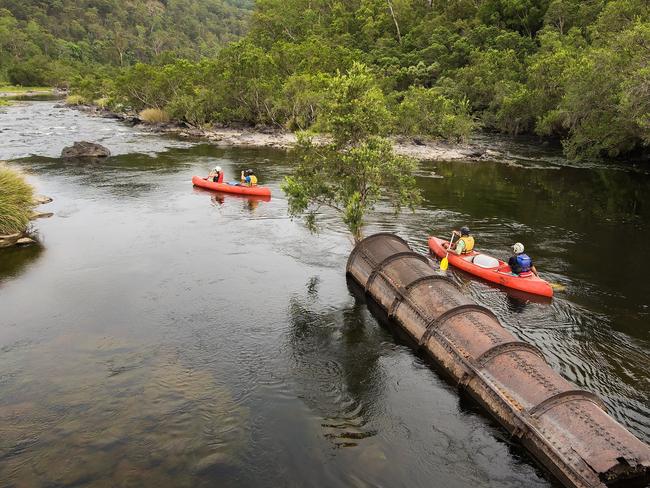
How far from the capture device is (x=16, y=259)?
73.8 ft

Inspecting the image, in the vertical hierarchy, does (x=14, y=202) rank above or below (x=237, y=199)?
above

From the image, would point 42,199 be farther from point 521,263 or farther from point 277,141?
point 277,141

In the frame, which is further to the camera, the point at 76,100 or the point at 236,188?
the point at 76,100

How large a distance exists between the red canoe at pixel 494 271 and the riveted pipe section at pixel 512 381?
14.4 feet

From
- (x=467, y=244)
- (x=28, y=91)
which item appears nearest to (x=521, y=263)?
(x=467, y=244)

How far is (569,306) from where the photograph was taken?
18719 mm

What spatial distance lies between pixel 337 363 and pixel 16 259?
1734cm

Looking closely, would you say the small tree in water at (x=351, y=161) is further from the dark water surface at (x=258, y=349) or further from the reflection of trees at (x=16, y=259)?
the reflection of trees at (x=16, y=259)

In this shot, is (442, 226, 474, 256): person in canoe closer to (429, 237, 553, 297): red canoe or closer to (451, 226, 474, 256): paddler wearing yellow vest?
(451, 226, 474, 256): paddler wearing yellow vest

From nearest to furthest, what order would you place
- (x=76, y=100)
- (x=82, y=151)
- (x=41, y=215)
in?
1. (x=41, y=215)
2. (x=82, y=151)
3. (x=76, y=100)

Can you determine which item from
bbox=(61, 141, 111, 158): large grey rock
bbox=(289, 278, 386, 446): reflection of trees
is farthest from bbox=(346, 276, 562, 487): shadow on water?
bbox=(61, 141, 111, 158): large grey rock

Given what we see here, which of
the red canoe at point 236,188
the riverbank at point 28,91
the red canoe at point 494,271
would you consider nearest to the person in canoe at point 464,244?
the red canoe at point 494,271

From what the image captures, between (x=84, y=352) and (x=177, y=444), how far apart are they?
227 inches

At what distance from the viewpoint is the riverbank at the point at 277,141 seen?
52.3 metres
